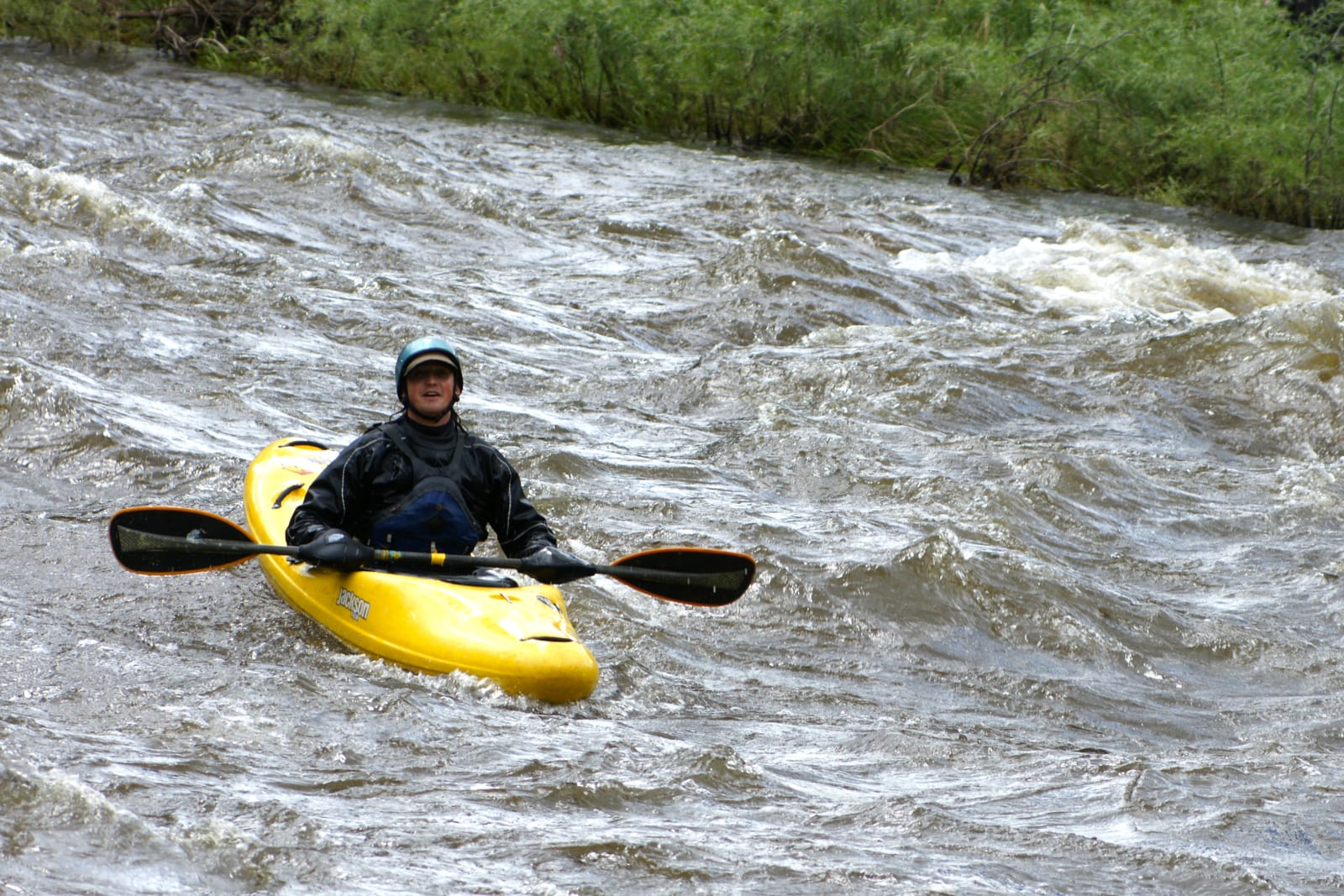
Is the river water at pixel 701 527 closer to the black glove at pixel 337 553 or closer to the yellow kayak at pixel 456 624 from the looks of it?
the yellow kayak at pixel 456 624

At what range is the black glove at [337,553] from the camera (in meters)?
4.61

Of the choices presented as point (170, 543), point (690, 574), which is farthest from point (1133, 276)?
point (170, 543)

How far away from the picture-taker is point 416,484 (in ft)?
15.9

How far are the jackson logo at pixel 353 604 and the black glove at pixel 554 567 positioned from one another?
504 mm

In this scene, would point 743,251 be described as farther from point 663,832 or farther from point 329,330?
point 663,832

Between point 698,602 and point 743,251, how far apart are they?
6.10m

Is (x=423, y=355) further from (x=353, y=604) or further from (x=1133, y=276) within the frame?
(x=1133, y=276)

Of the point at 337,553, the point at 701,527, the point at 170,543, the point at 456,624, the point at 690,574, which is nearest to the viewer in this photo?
the point at 456,624

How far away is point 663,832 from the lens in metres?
3.38

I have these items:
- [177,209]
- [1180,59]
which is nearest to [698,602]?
[177,209]

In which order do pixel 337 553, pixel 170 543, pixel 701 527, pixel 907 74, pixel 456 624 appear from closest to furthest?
pixel 456 624
pixel 337 553
pixel 170 543
pixel 701 527
pixel 907 74

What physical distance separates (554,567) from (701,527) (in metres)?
1.52

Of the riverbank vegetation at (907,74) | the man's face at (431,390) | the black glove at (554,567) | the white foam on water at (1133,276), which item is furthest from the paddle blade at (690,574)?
the riverbank vegetation at (907,74)

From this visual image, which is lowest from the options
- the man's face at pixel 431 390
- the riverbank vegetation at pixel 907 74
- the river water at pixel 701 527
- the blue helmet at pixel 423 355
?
the river water at pixel 701 527
